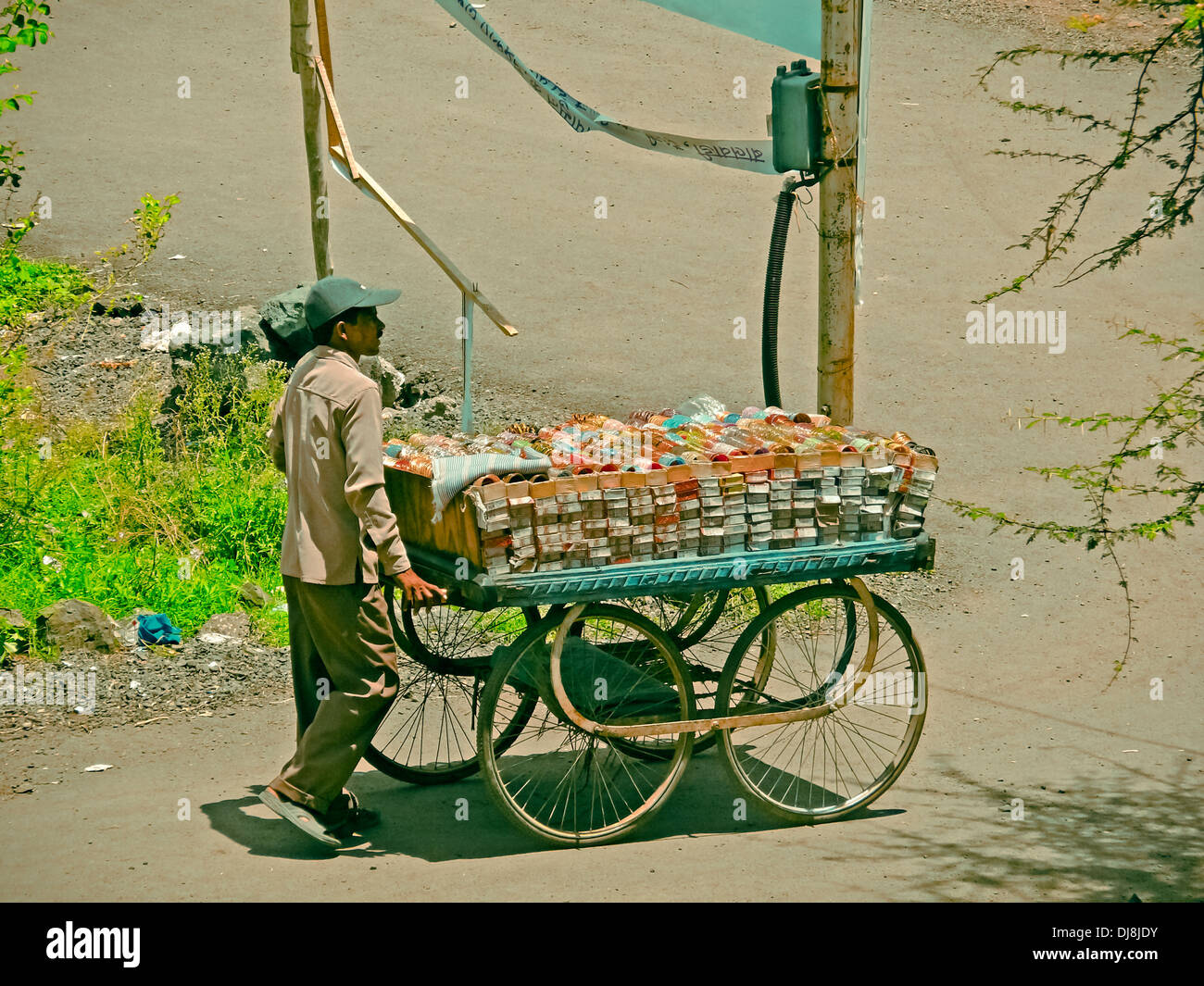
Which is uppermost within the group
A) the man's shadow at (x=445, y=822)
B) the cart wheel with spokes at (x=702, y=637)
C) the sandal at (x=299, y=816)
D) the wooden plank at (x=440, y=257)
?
the wooden plank at (x=440, y=257)

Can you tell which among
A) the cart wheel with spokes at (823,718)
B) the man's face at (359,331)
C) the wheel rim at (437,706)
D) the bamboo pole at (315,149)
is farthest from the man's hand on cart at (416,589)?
the bamboo pole at (315,149)

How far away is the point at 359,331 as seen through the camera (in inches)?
191

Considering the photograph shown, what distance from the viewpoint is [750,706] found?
17.2 ft

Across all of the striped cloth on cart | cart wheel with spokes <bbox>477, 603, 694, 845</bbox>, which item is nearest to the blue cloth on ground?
cart wheel with spokes <bbox>477, 603, 694, 845</bbox>

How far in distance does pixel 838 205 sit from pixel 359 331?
2.55m

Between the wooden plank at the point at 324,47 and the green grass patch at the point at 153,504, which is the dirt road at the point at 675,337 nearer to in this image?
the green grass patch at the point at 153,504

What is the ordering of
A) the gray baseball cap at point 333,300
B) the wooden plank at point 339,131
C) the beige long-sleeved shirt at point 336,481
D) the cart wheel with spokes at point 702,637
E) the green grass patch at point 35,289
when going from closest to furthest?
the beige long-sleeved shirt at point 336,481, the gray baseball cap at point 333,300, the cart wheel with spokes at point 702,637, the wooden plank at point 339,131, the green grass patch at point 35,289

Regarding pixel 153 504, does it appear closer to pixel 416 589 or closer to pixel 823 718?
pixel 416 589

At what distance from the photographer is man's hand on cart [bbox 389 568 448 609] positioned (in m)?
4.65

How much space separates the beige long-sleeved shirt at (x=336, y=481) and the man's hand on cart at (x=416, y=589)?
4 centimetres

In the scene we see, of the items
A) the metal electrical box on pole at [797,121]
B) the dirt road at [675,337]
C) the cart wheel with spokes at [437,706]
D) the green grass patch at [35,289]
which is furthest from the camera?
the green grass patch at [35,289]

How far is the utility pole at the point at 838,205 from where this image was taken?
609 centimetres

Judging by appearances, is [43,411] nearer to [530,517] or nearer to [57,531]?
[57,531]

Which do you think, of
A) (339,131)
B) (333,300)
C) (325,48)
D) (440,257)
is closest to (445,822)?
(333,300)
